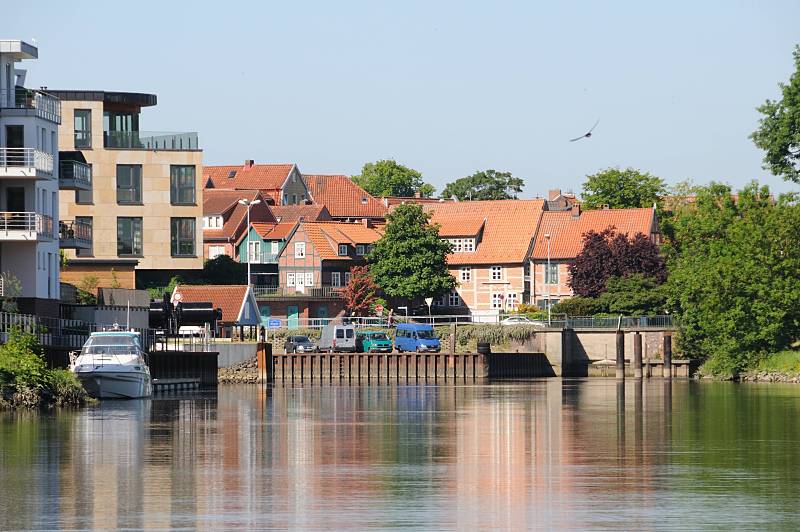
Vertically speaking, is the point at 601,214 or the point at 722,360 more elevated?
the point at 601,214

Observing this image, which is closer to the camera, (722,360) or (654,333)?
(722,360)

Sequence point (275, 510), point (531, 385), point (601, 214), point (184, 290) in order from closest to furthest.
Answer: point (275, 510) → point (531, 385) → point (184, 290) → point (601, 214)

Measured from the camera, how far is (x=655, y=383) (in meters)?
91.2

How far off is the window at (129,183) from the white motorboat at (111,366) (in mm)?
44678

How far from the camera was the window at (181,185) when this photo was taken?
108562 millimetres

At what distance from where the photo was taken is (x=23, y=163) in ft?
229

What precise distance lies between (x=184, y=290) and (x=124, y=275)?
5508mm

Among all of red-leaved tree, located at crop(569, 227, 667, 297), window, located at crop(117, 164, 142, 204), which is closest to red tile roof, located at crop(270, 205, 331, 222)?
red-leaved tree, located at crop(569, 227, 667, 297)

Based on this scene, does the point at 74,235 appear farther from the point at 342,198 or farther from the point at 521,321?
the point at 342,198

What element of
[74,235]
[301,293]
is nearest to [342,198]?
[301,293]

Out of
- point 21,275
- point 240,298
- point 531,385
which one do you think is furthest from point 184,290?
point 21,275

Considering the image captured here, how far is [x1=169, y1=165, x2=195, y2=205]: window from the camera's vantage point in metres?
109

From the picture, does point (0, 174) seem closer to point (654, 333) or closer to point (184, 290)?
point (184, 290)

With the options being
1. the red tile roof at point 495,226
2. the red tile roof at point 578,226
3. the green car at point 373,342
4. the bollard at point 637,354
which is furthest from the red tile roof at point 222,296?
the red tile roof at point 578,226
